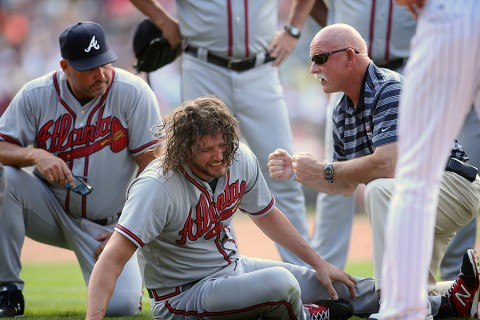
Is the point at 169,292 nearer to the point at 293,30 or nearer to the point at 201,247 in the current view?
the point at 201,247

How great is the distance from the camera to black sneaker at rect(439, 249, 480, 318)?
4.12 meters

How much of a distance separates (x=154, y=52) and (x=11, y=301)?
2.02 meters

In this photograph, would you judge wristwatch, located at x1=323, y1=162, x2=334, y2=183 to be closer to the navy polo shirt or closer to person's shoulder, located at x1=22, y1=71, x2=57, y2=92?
the navy polo shirt

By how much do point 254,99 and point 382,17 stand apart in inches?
39.4

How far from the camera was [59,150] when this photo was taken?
4941 millimetres

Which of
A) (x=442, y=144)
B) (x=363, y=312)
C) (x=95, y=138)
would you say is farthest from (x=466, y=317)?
(x=95, y=138)

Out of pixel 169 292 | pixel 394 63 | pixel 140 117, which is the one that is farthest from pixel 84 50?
pixel 394 63

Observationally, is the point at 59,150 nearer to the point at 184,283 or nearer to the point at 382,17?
the point at 184,283

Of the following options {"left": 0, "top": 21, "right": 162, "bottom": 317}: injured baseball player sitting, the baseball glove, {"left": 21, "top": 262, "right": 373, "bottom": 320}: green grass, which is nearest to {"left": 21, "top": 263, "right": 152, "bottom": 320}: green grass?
{"left": 21, "top": 262, "right": 373, "bottom": 320}: green grass

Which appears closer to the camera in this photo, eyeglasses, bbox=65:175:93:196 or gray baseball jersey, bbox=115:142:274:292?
gray baseball jersey, bbox=115:142:274:292

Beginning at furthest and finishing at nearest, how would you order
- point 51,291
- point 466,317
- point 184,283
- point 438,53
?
1. point 51,291
2. point 466,317
3. point 184,283
4. point 438,53

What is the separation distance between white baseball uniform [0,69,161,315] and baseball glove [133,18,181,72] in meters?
0.83

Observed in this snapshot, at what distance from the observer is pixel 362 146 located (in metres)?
4.25

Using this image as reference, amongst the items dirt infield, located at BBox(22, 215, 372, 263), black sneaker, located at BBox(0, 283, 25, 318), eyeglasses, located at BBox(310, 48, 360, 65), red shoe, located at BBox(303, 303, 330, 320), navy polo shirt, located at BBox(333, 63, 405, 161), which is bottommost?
dirt infield, located at BBox(22, 215, 372, 263)
